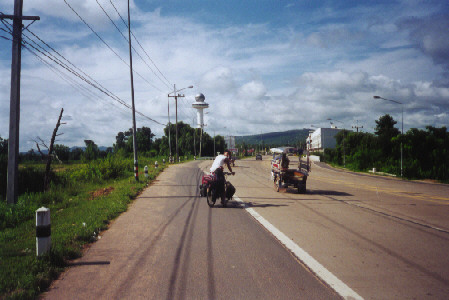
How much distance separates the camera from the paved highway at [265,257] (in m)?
4.29

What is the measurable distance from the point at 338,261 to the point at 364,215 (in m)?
4.65

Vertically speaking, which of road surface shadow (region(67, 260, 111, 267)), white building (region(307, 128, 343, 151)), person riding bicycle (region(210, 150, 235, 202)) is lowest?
road surface shadow (region(67, 260, 111, 267))

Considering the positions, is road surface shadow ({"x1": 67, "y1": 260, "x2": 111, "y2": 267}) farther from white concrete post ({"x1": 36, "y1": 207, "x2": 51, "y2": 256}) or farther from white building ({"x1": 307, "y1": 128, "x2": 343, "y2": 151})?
white building ({"x1": 307, "y1": 128, "x2": 343, "y2": 151})

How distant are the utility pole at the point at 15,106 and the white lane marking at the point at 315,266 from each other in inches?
354

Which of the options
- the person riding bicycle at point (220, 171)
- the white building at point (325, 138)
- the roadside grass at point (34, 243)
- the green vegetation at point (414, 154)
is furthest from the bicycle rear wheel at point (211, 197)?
the white building at point (325, 138)

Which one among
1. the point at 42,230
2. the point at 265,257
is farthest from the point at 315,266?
→ the point at 42,230

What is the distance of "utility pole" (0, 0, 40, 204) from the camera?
11.9 m

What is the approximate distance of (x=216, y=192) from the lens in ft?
36.4

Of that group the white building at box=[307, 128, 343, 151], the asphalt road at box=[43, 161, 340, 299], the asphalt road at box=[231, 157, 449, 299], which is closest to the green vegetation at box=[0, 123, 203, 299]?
the asphalt road at box=[43, 161, 340, 299]

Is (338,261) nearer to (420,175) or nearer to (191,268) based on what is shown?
(191,268)

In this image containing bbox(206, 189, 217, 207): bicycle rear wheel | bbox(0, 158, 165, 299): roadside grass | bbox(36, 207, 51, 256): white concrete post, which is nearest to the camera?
bbox(0, 158, 165, 299): roadside grass

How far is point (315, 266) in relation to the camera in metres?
5.12

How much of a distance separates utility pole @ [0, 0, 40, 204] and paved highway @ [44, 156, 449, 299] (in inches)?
197

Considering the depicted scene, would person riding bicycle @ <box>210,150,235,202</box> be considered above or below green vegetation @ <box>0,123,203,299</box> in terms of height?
above
